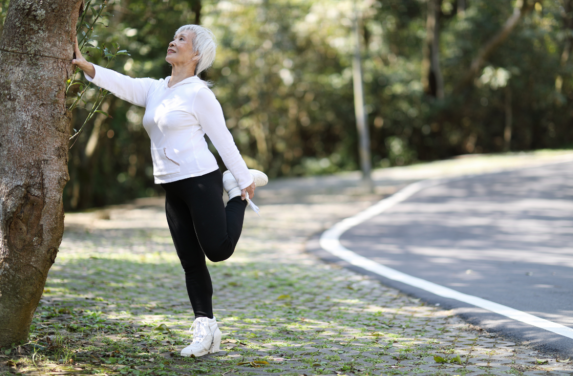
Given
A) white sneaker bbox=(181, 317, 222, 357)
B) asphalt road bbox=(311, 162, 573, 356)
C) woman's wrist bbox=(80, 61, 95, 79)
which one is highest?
woman's wrist bbox=(80, 61, 95, 79)

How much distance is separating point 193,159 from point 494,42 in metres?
25.6

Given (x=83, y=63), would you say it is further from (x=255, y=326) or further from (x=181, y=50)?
(x=255, y=326)

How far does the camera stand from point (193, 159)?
148 inches

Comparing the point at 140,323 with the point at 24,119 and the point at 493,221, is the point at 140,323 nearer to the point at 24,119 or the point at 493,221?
the point at 24,119

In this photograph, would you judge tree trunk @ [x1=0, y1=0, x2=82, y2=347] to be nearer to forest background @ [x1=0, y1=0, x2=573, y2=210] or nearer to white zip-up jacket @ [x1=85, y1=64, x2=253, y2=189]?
white zip-up jacket @ [x1=85, y1=64, x2=253, y2=189]

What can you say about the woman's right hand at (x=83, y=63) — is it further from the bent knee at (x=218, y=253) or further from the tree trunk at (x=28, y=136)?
the bent knee at (x=218, y=253)

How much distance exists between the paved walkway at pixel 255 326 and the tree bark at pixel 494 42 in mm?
20072

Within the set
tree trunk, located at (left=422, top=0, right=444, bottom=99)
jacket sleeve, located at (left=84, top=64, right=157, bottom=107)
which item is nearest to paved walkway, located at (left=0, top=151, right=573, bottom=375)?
jacket sleeve, located at (left=84, top=64, right=157, bottom=107)

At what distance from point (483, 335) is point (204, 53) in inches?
117

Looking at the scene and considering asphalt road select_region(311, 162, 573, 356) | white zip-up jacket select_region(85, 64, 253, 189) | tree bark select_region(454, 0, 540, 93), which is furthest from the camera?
tree bark select_region(454, 0, 540, 93)

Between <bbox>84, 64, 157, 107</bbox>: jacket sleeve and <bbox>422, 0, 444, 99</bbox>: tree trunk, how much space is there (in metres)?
26.3

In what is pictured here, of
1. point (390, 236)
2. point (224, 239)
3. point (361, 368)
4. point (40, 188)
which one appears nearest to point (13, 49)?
→ point (40, 188)

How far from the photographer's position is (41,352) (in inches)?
148

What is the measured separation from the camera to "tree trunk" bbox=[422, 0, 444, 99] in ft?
93.2
